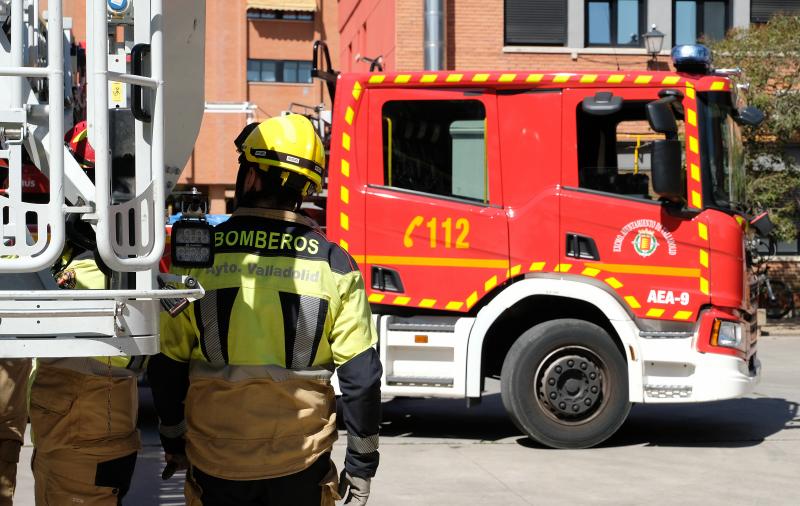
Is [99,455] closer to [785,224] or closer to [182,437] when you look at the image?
[182,437]

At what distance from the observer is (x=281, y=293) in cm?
378

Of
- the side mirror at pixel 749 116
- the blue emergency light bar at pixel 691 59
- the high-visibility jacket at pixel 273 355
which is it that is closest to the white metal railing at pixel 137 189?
the high-visibility jacket at pixel 273 355

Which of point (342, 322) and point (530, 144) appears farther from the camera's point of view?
point (530, 144)

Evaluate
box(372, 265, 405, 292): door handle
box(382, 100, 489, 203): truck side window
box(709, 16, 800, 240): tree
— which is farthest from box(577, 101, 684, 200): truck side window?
box(709, 16, 800, 240): tree

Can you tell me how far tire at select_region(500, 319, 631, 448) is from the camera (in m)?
8.66

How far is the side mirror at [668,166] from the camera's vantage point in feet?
27.6

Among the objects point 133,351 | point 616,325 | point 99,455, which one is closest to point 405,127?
point 616,325

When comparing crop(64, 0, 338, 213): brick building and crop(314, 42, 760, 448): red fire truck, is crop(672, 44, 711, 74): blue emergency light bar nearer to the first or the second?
crop(314, 42, 760, 448): red fire truck

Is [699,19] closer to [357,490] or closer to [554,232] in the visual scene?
[554,232]

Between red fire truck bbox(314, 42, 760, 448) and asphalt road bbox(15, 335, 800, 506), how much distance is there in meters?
0.44

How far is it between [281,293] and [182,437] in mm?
628

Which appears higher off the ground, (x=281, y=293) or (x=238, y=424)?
(x=281, y=293)

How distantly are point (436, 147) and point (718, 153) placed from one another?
208cm

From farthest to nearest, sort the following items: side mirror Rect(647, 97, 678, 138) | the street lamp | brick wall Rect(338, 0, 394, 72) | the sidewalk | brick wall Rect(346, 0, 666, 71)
Answer: brick wall Rect(338, 0, 394, 72) → brick wall Rect(346, 0, 666, 71) → the street lamp → the sidewalk → side mirror Rect(647, 97, 678, 138)
